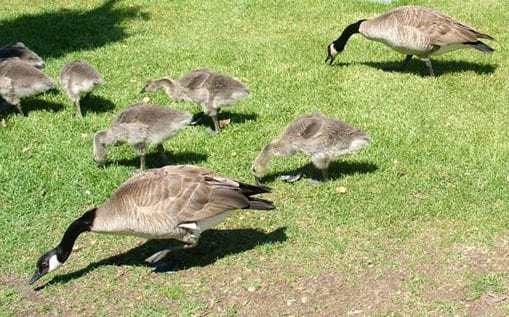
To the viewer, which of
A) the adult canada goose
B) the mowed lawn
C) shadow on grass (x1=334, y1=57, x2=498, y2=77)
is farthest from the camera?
shadow on grass (x1=334, y1=57, x2=498, y2=77)

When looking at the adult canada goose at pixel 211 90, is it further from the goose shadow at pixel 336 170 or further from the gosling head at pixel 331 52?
the gosling head at pixel 331 52

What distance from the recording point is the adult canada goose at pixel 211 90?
8.95 meters

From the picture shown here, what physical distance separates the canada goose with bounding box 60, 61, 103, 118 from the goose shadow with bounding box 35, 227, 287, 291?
124 inches

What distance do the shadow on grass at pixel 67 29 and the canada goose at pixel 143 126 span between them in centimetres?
474

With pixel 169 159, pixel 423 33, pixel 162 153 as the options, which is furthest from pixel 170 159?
pixel 423 33

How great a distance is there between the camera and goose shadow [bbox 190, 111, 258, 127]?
9641mm

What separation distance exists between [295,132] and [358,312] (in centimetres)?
242

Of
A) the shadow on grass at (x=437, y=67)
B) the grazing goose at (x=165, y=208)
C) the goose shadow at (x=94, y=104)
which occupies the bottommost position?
the goose shadow at (x=94, y=104)

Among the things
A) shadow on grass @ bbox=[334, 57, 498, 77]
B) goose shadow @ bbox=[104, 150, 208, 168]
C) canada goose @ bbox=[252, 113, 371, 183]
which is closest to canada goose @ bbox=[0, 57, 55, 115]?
goose shadow @ bbox=[104, 150, 208, 168]

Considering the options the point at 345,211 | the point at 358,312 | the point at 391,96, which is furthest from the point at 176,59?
the point at 358,312

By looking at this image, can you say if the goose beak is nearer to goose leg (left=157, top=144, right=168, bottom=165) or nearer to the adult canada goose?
goose leg (left=157, top=144, right=168, bottom=165)

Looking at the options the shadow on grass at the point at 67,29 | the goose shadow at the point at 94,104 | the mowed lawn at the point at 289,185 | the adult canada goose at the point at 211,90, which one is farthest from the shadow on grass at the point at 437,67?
the shadow on grass at the point at 67,29

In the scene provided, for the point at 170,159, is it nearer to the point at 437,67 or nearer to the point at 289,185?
the point at 289,185

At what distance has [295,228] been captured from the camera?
714 centimetres
